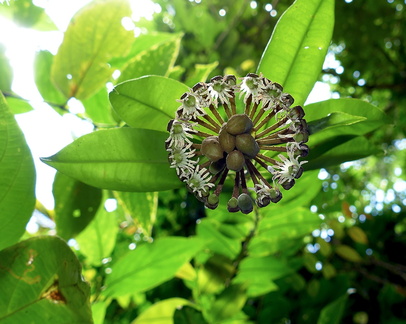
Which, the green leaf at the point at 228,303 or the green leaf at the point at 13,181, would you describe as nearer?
the green leaf at the point at 13,181

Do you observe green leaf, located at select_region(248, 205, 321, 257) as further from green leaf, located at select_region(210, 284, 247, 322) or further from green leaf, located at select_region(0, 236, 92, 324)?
green leaf, located at select_region(0, 236, 92, 324)

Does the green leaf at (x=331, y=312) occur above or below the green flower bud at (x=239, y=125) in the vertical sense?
below

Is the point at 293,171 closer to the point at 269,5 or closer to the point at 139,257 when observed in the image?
the point at 139,257

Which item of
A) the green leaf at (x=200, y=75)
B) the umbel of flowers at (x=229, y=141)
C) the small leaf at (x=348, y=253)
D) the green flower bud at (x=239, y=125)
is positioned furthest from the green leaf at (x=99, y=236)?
the small leaf at (x=348, y=253)

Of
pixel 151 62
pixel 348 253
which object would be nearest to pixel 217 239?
pixel 151 62

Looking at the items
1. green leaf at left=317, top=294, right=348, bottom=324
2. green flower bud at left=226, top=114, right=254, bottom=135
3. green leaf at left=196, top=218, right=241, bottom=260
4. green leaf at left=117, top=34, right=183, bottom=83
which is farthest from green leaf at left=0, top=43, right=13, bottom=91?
green leaf at left=317, top=294, right=348, bottom=324

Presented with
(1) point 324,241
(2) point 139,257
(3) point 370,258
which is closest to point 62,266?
(2) point 139,257

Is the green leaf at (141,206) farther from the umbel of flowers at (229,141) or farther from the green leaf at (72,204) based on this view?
the umbel of flowers at (229,141)
